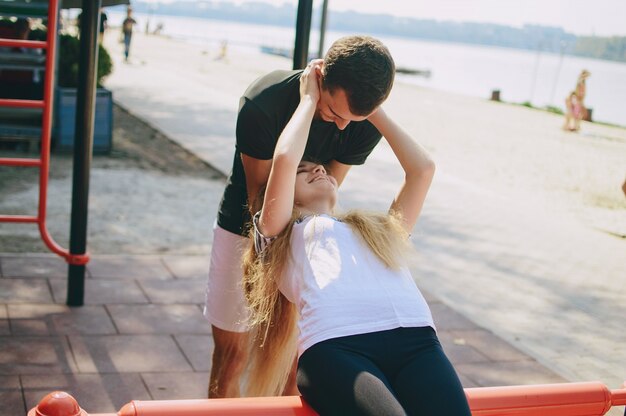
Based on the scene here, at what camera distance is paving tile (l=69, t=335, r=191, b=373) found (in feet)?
11.9

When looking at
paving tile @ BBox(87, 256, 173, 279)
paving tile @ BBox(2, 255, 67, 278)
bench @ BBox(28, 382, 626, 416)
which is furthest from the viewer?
paving tile @ BBox(87, 256, 173, 279)

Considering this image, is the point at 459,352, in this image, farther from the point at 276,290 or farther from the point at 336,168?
the point at 276,290

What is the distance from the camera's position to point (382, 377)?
75.8 inches

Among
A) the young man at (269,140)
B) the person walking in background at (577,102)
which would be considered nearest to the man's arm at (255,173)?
the young man at (269,140)

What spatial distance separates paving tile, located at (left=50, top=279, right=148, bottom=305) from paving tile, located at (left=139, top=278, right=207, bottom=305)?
64 millimetres

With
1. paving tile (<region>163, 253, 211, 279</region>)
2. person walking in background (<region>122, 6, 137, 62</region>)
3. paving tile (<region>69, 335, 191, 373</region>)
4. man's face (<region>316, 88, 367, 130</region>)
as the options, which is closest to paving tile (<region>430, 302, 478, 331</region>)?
paving tile (<region>163, 253, 211, 279</region>)

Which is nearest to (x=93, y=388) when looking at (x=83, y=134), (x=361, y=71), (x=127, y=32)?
(x=83, y=134)

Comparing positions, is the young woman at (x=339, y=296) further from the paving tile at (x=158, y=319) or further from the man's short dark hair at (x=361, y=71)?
the paving tile at (x=158, y=319)

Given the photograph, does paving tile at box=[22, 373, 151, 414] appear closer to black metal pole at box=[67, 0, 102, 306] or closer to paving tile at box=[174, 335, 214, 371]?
paving tile at box=[174, 335, 214, 371]

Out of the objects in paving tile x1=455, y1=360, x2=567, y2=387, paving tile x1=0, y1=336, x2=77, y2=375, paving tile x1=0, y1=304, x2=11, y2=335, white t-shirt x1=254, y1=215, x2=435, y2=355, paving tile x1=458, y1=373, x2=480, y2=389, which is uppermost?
white t-shirt x1=254, y1=215, x2=435, y2=355

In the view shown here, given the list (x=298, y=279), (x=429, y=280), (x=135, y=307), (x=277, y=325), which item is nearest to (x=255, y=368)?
(x=277, y=325)

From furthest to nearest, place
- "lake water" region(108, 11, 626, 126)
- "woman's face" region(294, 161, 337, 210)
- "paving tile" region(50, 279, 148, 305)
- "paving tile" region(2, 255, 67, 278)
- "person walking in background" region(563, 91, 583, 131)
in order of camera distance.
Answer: "lake water" region(108, 11, 626, 126) < "person walking in background" region(563, 91, 583, 131) < "paving tile" region(2, 255, 67, 278) < "paving tile" region(50, 279, 148, 305) < "woman's face" region(294, 161, 337, 210)

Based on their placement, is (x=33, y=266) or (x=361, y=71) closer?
(x=361, y=71)

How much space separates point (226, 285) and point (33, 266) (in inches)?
93.8
